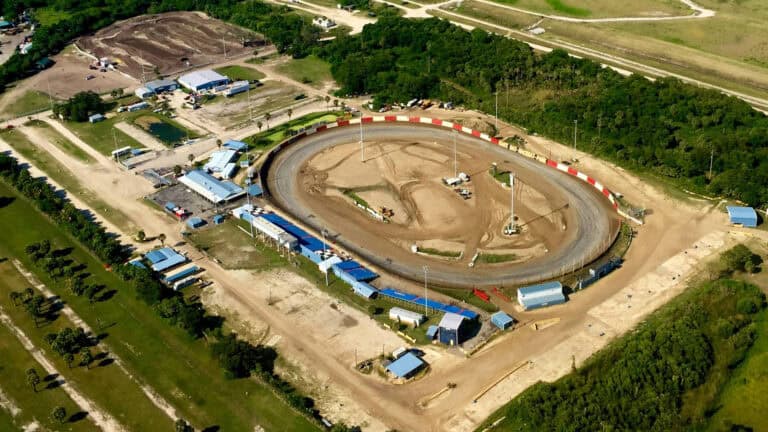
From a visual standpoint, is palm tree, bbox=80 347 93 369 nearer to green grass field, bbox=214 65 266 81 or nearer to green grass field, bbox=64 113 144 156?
green grass field, bbox=64 113 144 156

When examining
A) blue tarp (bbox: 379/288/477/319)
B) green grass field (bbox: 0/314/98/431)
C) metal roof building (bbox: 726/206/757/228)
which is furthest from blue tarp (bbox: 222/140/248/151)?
metal roof building (bbox: 726/206/757/228)

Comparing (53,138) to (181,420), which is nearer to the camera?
(181,420)

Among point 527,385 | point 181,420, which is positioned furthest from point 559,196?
point 181,420

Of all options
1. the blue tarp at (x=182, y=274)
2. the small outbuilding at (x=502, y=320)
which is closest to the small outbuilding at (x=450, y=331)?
the small outbuilding at (x=502, y=320)

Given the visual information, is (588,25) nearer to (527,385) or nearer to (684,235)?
(684,235)

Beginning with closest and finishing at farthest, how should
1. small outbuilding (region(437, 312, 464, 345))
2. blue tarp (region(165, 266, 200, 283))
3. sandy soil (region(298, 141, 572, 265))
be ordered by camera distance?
1. small outbuilding (region(437, 312, 464, 345))
2. blue tarp (region(165, 266, 200, 283))
3. sandy soil (region(298, 141, 572, 265))

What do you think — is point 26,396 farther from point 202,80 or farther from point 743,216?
point 743,216
